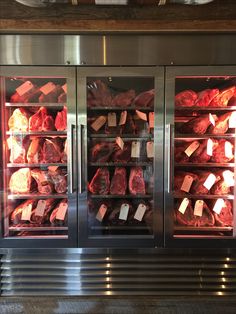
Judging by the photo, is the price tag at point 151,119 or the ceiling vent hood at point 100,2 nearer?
the ceiling vent hood at point 100,2

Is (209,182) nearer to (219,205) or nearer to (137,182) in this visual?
(219,205)

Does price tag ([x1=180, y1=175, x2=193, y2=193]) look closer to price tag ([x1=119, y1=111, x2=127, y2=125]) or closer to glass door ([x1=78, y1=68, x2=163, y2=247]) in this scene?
glass door ([x1=78, y1=68, x2=163, y2=247])

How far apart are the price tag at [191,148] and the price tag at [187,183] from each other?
190mm

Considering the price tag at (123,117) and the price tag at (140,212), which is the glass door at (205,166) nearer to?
the price tag at (140,212)

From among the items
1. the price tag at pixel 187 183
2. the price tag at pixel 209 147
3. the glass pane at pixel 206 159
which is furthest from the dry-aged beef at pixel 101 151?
the price tag at pixel 209 147

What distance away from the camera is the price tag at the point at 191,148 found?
2.12 m

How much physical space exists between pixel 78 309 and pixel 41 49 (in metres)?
2.04

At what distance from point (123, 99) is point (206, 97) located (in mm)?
674

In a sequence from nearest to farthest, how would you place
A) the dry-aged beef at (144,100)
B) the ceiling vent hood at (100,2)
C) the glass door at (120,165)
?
1. the ceiling vent hood at (100,2)
2. the glass door at (120,165)
3. the dry-aged beef at (144,100)

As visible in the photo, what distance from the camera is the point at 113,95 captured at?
7.10ft

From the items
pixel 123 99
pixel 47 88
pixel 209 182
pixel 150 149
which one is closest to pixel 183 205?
pixel 209 182

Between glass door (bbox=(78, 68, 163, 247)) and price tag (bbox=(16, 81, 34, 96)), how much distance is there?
19.5 inches

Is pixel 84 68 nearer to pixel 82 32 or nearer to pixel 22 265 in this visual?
pixel 82 32

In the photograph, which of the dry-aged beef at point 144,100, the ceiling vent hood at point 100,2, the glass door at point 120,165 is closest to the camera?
the ceiling vent hood at point 100,2
